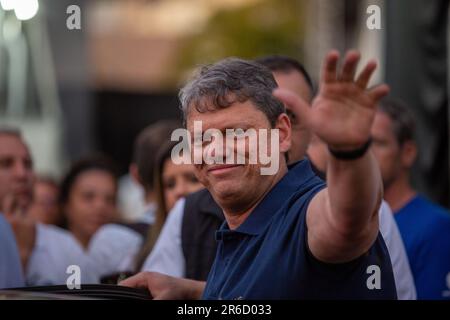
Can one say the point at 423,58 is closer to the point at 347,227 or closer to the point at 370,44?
the point at 347,227

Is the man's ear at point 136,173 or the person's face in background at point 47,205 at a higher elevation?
the man's ear at point 136,173

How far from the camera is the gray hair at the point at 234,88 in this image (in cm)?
287

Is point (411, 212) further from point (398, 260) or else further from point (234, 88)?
point (234, 88)

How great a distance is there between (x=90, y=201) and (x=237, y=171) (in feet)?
14.9

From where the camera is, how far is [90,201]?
726cm

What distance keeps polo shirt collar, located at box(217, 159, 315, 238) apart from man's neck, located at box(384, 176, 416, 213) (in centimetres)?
211

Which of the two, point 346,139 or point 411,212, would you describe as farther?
point 411,212

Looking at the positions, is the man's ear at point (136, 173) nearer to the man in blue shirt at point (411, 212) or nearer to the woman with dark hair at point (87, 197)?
the woman with dark hair at point (87, 197)

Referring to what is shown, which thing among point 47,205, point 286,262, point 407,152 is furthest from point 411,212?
point 47,205

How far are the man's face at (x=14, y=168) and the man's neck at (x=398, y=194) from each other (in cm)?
188

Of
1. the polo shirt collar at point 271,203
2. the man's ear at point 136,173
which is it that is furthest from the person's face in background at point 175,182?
the polo shirt collar at point 271,203

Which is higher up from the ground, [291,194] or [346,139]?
[346,139]

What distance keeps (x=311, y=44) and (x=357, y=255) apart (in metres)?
31.5

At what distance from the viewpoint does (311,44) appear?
1324 inches
